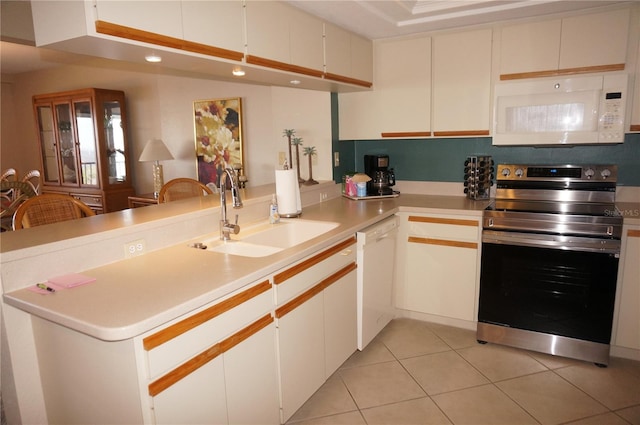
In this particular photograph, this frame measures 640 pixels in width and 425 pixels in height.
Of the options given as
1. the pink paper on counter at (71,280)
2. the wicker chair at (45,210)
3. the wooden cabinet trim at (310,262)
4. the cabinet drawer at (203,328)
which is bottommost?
the cabinet drawer at (203,328)

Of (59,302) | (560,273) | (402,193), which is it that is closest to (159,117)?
(402,193)

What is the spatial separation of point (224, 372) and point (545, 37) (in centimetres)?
285

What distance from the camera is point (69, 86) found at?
5.95m

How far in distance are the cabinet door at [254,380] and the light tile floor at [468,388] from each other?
385mm

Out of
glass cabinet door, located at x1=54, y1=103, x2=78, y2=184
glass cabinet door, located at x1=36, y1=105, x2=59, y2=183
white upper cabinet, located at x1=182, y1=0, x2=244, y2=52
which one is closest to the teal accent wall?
white upper cabinet, located at x1=182, y1=0, x2=244, y2=52

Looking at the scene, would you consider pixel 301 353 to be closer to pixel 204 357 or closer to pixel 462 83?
pixel 204 357

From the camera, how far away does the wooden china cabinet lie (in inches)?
209

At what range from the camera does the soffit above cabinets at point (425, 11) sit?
8.32 feet

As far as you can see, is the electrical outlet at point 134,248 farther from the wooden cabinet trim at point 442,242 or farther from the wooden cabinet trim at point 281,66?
the wooden cabinet trim at point 442,242

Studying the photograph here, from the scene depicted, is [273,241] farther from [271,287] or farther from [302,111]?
[302,111]

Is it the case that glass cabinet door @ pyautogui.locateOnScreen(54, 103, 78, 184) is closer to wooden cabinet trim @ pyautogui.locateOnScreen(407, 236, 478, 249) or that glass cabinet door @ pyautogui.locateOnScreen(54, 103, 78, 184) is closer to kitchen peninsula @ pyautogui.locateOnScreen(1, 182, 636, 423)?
kitchen peninsula @ pyautogui.locateOnScreen(1, 182, 636, 423)

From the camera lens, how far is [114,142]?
5445 millimetres

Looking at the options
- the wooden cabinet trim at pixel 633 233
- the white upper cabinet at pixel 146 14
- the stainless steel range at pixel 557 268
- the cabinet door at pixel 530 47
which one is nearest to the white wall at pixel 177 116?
the cabinet door at pixel 530 47

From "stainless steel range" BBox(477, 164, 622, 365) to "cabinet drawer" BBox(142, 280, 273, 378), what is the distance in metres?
1.71
